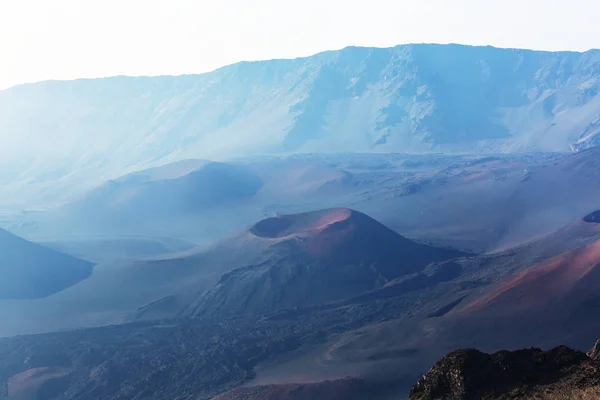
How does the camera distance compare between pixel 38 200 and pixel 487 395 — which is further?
pixel 38 200

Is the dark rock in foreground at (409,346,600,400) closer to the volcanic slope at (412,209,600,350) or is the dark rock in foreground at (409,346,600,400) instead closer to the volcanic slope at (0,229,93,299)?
the volcanic slope at (412,209,600,350)

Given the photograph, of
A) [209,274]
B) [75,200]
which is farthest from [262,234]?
[75,200]

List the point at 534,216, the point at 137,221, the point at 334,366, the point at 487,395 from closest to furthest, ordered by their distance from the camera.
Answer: the point at 487,395 < the point at 334,366 < the point at 534,216 < the point at 137,221

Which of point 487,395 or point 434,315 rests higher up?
point 487,395

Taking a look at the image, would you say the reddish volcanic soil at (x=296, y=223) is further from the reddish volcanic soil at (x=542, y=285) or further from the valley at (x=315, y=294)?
the reddish volcanic soil at (x=542, y=285)

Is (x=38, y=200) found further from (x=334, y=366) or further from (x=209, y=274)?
(x=334, y=366)

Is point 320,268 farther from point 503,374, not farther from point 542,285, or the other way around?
point 503,374

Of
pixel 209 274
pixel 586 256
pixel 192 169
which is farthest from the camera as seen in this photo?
pixel 192 169
